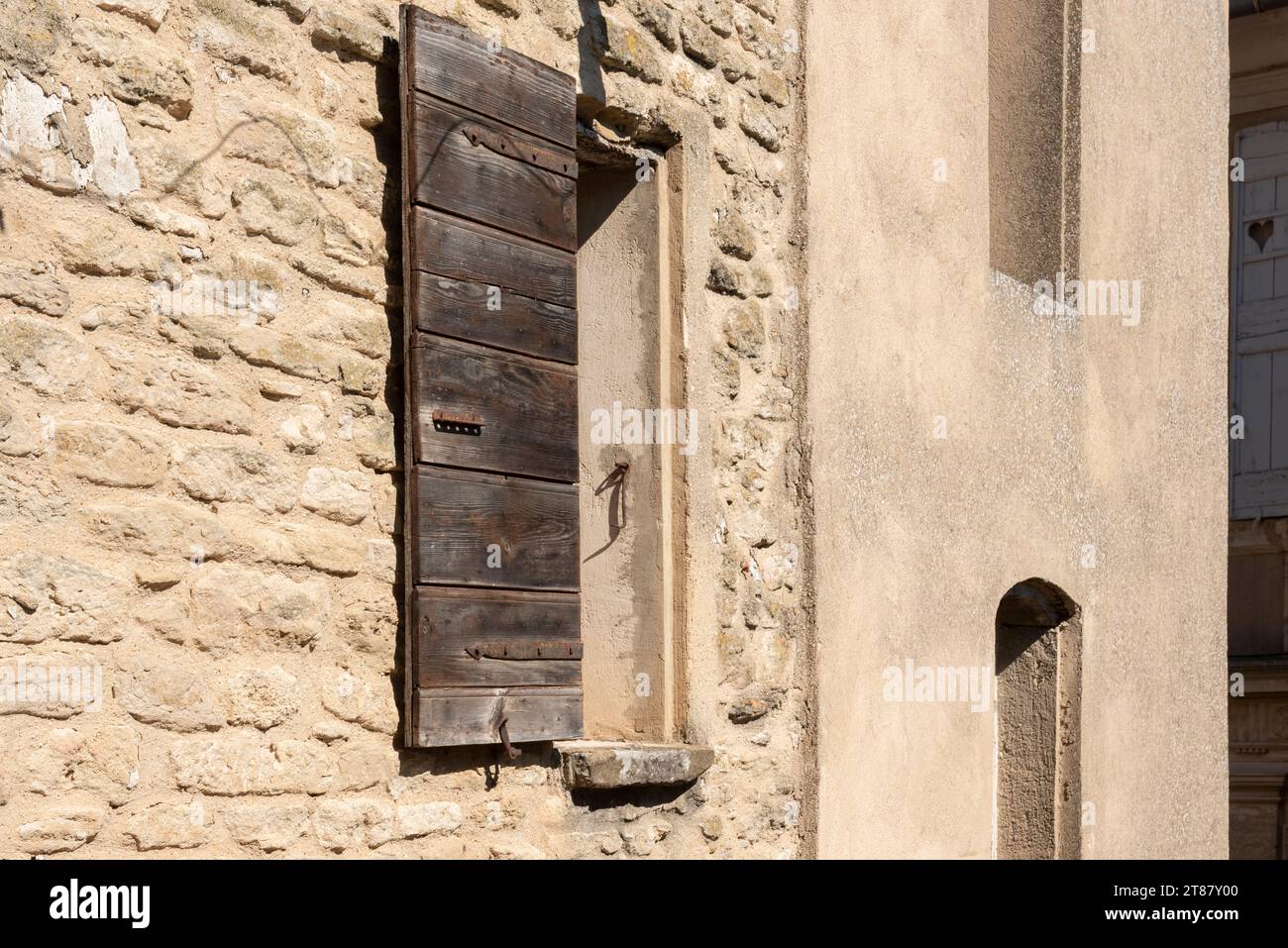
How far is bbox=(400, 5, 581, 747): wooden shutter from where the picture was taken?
3.67 m

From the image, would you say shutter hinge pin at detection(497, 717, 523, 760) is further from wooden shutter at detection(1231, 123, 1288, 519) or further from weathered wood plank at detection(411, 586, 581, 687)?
wooden shutter at detection(1231, 123, 1288, 519)

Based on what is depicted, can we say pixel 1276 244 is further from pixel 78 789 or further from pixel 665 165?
pixel 78 789

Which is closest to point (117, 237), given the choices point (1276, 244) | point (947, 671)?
point (947, 671)

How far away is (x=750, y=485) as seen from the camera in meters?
4.88

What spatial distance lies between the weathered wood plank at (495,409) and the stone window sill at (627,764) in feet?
2.32

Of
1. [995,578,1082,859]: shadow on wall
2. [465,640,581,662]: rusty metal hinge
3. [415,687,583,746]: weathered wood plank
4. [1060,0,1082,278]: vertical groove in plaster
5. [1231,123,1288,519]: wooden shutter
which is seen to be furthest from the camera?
[1231,123,1288,519]: wooden shutter

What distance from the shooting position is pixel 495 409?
387 cm

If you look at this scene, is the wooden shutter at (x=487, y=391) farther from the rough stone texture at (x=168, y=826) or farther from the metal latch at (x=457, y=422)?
the rough stone texture at (x=168, y=826)

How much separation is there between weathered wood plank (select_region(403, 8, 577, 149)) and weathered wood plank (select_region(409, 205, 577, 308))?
0.29 metres

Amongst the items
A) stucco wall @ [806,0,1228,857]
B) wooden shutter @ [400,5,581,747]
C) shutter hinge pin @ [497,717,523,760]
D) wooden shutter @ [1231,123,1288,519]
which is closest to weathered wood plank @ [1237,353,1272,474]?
wooden shutter @ [1231,123,1288,519]

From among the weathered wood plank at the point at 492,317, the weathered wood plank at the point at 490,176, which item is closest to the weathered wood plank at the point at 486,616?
the weathered wood plank at the point at 492,317

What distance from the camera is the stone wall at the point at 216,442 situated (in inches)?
117

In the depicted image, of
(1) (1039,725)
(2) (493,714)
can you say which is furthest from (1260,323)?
(2) (493,714)
